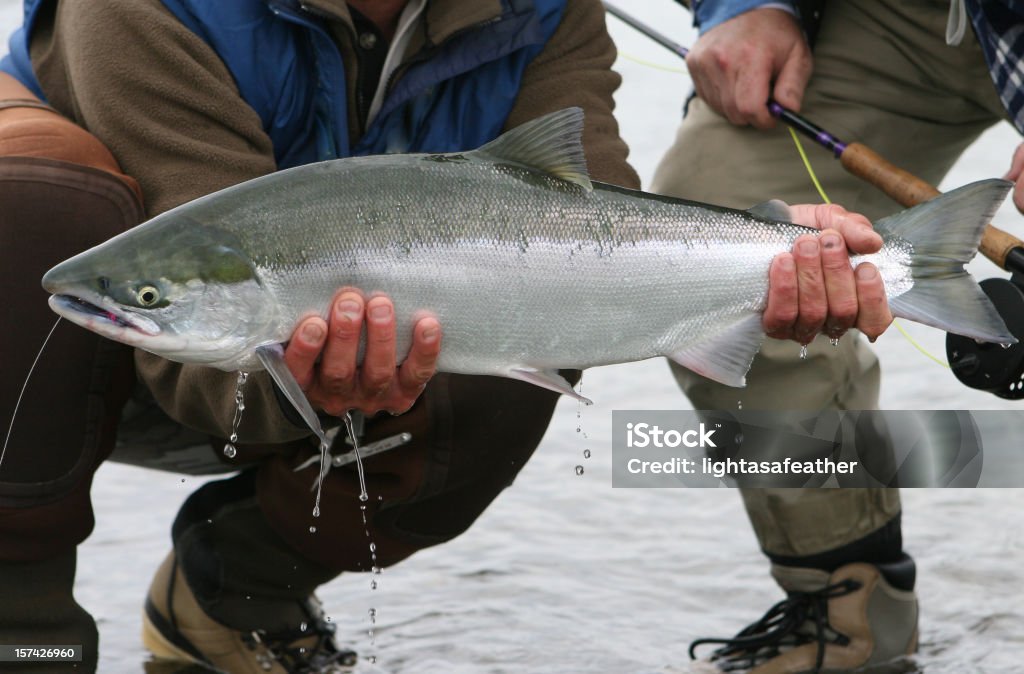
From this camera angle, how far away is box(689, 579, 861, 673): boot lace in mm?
3320

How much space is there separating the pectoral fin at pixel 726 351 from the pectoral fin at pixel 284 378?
0.74m

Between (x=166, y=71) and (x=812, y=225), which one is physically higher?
(x=166, y=71)

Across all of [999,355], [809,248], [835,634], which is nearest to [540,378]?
[809,248]

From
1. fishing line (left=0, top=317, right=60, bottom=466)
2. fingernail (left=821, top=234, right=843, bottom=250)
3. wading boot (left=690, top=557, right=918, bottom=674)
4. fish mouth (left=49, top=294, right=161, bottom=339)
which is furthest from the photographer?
wading boot (left=690, top=557, right=918, bottom=674)

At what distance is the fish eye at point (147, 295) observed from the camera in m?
2.21

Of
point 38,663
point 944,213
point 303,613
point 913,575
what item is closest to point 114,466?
point 303,613

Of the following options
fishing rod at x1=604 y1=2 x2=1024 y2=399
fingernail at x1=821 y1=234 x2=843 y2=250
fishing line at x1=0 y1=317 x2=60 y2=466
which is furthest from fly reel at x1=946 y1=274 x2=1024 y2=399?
fishing line at x1=0 y1=317 x2=60 y2=466

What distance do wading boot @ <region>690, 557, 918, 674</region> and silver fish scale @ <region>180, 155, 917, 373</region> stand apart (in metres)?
1.04

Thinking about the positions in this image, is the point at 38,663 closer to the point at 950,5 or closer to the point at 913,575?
the point at 913,575

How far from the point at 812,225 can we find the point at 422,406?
0.88 m

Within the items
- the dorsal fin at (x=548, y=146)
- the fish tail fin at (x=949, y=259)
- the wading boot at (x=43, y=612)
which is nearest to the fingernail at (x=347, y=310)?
the dorsal fin at (x=548, y=146)

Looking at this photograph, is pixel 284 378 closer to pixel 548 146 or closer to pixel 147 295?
pixel 147 295

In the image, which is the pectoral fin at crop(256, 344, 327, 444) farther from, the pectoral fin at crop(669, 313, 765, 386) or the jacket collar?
the jacket collar

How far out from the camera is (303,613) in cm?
335
